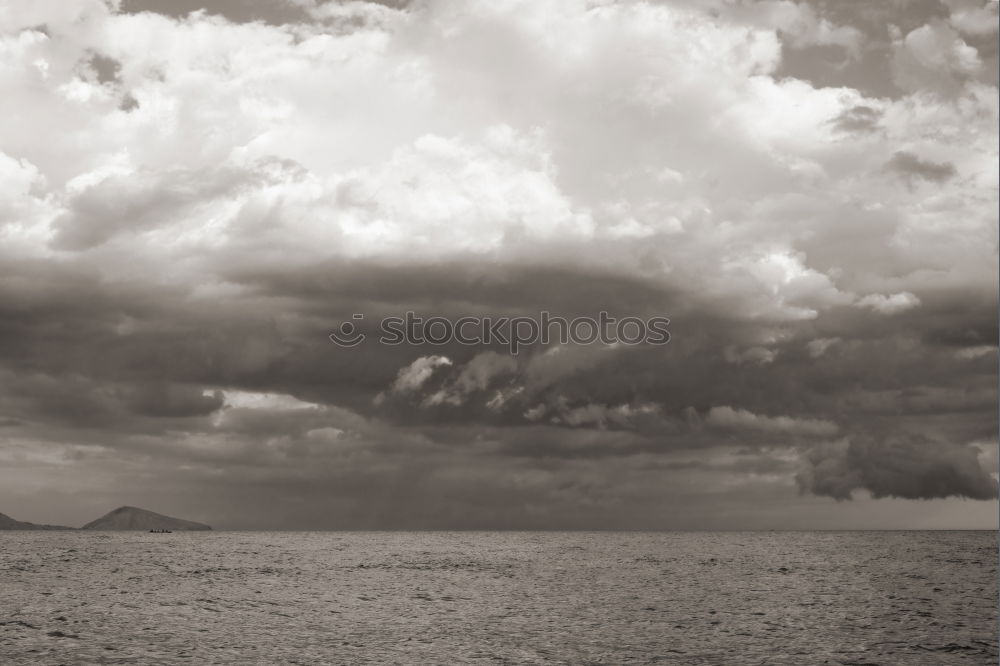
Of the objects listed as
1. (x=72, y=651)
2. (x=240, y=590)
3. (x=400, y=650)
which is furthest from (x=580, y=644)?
(x=240, y=590)

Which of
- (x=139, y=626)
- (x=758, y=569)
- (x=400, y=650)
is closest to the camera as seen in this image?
(x=400, y=650)

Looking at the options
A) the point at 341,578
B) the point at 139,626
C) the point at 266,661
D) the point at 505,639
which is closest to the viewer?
the point at 266,661

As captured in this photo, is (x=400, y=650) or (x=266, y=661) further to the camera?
(x=400, y=650)

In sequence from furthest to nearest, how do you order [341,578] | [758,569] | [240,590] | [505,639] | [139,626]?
[758,569] → [341,578] → [240,590] → [139,626] → [505,639]

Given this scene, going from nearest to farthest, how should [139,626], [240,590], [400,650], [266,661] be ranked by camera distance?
[266,661]
[400,650]
[139,626]
[240,590]

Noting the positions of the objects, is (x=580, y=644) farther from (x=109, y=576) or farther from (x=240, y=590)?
(x=109, y=576)

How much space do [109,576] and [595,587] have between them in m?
65.3

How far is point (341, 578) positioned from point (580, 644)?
2583 inches

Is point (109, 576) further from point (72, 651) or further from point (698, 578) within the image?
point (698, 578)

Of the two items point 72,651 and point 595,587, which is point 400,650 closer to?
point 72,651

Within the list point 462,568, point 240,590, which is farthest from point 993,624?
point 462,568

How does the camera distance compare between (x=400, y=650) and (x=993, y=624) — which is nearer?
(x=400, y=650)

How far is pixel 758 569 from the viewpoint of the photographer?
433ft

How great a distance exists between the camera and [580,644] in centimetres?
5272
